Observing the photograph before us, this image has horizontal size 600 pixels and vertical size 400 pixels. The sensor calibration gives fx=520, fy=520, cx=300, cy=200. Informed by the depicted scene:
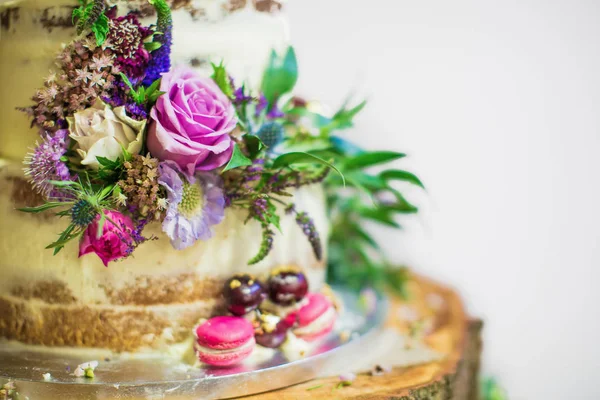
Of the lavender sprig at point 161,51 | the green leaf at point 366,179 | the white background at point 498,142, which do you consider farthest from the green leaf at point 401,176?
the white background at point 498,142

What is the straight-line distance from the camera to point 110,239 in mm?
1077

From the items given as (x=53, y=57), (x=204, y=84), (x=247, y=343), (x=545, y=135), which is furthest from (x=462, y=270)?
(x=53, y=57)

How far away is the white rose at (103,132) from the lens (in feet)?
3.52

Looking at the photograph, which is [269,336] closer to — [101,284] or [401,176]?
[101,284]

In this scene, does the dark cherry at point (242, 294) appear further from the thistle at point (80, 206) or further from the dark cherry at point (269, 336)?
the thistle at point (80, 206)

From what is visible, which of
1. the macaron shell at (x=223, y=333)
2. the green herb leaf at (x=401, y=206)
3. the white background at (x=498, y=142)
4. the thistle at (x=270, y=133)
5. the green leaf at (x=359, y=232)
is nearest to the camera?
A: the macaron shell at (x=223, y=333)

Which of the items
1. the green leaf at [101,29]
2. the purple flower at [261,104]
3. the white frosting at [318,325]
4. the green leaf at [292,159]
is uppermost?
the green leaf at [101,29]

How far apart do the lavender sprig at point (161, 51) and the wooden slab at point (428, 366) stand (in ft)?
2.43

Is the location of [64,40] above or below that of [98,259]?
above

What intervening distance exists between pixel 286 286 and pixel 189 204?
335 mm

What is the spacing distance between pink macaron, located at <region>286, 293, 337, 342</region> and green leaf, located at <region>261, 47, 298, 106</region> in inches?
21.1

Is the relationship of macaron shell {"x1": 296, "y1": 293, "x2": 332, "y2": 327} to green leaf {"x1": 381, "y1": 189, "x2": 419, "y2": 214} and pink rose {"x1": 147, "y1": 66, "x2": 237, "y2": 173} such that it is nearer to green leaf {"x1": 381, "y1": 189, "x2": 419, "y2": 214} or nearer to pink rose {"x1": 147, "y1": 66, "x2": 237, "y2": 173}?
green leaf {"x1": 381, "y1": 189, "x2": 419, "y2": 214}

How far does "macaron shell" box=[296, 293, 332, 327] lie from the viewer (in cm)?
134

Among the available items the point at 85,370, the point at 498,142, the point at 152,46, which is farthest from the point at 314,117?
the point at 498,142
